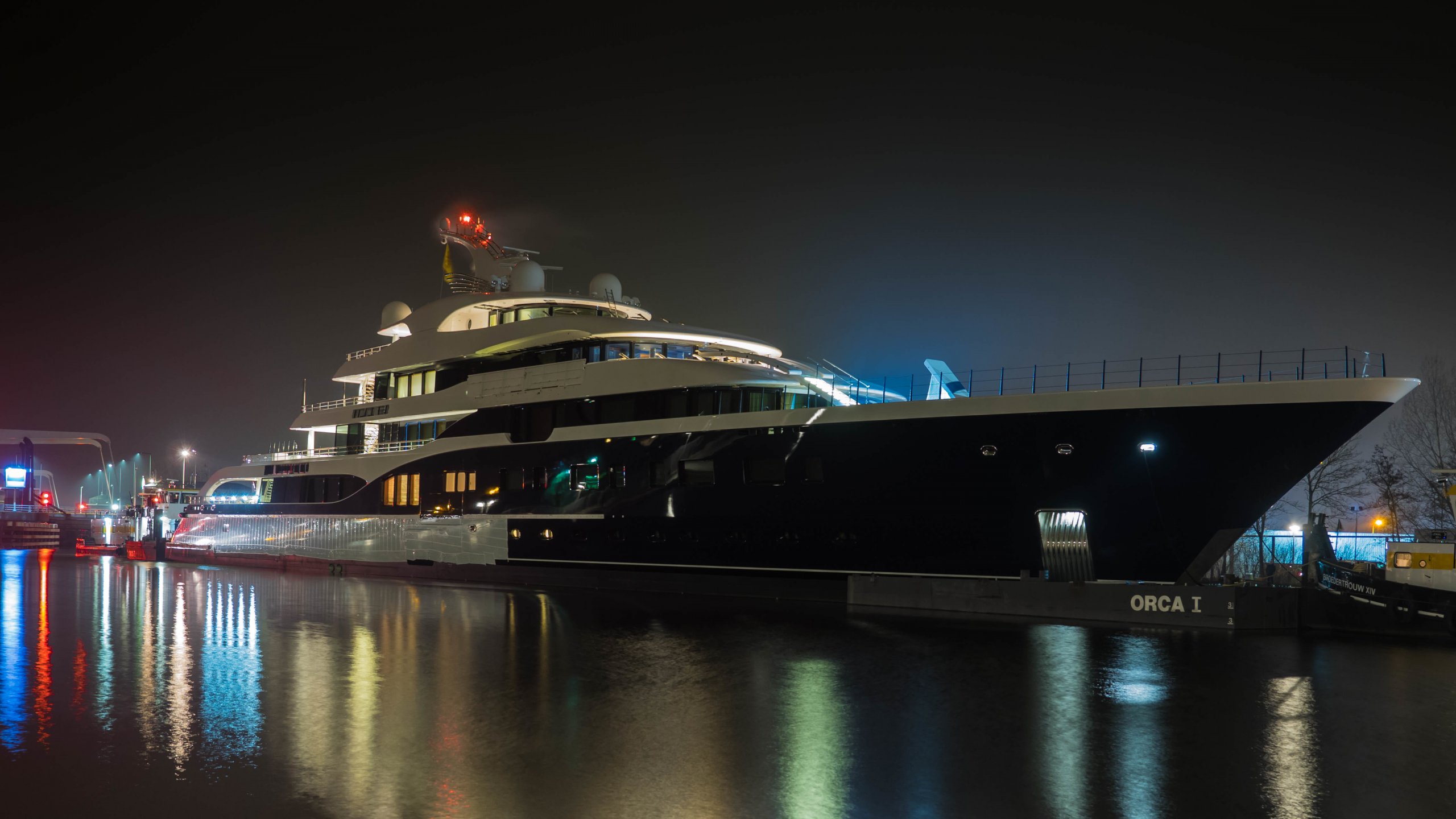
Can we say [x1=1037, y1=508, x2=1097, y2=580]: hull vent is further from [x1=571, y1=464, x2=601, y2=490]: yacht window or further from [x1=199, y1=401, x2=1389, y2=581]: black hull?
[x1=571, y1=464, x2=601, y2=490]: yacht window

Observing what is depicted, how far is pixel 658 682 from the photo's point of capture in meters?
10.7

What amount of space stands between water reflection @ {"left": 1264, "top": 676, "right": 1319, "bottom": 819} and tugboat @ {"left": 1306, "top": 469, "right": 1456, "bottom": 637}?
631cm

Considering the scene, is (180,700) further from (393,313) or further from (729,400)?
(393,313)

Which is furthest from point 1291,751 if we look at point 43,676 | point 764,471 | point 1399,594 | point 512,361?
point 512,361

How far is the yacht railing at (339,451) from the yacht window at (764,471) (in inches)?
433

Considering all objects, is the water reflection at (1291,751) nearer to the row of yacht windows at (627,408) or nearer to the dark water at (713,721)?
the dark water at (713,721)

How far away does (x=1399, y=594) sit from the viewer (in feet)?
52.1

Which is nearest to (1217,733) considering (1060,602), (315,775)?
(315,775)

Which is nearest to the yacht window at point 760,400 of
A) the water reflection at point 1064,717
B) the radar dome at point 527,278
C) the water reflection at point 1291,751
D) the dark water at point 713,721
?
the dark water at point 713,721

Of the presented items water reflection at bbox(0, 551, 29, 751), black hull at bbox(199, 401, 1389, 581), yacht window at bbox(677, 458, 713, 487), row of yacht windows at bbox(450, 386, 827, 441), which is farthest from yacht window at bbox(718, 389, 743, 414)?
water reflection at bbox(0, 551, 29, 751)

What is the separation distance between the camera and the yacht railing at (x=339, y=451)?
2847cm

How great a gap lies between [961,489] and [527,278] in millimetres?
14655

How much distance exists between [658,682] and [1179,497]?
10522 mm

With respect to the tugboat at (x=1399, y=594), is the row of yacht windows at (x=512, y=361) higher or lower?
higher
